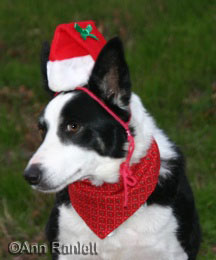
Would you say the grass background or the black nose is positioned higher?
the black nose

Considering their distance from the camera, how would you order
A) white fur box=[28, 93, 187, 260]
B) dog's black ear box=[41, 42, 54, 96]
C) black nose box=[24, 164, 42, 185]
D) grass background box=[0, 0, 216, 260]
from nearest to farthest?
black nose box=[24, 164, 42, 185], white fur box=[28, 93, 187, 260], dog's black ear box=[41, 42, 54, 96], grass background box=[0, 0, 216, 260]

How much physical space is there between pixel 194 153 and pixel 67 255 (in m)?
2.45

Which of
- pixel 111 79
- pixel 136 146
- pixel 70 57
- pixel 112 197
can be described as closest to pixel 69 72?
pixel 70 57

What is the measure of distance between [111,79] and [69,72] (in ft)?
0.96

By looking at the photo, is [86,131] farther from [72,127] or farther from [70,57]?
[70,57]

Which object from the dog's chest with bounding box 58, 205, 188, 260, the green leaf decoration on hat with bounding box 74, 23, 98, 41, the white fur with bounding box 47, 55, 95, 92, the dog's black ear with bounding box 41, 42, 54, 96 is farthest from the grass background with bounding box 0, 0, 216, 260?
the green leaf decoration on hat with bounding box 74, 23, 98, 41

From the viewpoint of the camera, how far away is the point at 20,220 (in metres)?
5.35

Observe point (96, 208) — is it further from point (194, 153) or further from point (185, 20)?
point (185, 20)

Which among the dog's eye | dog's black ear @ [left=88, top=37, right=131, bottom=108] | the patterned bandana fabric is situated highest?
dog's black ear @ [left=88, top=37, right=131, bottom=108]

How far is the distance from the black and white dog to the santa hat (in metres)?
0.08

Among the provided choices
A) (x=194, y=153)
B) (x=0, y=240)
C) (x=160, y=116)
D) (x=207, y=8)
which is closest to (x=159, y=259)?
(x=0, y=240)

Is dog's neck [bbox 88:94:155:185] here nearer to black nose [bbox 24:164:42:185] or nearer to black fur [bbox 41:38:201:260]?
black fur [bbox 41:38:201:260]

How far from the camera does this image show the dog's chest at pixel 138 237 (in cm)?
391

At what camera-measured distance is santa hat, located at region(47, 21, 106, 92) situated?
12.3ft
